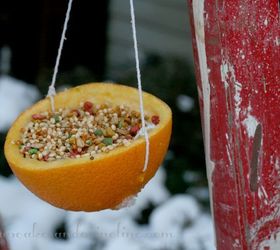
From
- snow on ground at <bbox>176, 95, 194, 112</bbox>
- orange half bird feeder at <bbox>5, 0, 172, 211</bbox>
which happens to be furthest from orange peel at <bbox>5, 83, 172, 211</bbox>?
snow on ground at <bbox>176, 95, 194, 112</bbox>

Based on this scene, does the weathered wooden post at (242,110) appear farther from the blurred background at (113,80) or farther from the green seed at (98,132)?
the blurred background at (113,80)

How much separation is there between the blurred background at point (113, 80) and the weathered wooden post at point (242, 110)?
164cm

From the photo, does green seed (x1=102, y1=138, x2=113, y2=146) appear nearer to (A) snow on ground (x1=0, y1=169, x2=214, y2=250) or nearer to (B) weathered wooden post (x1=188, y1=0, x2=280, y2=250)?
(B) weathered wooden post (x1=188, y1=0, x2=280, y2=250)

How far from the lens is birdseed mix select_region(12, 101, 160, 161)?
3.92ft

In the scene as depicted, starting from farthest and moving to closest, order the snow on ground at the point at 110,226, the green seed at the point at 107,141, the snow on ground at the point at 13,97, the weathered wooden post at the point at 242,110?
the snow on ground at the point at 13,97 < the snow on ground at the point at 110,226 < the green seed at the point at 107,141 < the weathered wooden post at the point at 242,110

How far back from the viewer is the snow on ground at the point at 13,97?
342 centimetres

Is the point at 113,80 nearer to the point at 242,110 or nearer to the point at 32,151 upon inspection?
the point at 32,151

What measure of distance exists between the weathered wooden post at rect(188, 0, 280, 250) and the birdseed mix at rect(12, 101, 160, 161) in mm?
145

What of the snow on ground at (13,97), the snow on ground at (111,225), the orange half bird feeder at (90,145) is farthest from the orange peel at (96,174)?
the snow on ground at (13,97)

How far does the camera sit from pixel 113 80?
4.03 m

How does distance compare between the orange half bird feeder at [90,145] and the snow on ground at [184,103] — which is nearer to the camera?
the orange half bird feeder at [90,145]

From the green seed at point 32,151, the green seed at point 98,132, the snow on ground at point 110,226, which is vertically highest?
the green seed at point 98,132

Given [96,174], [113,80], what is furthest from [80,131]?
[113,80]

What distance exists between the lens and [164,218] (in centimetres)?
293
